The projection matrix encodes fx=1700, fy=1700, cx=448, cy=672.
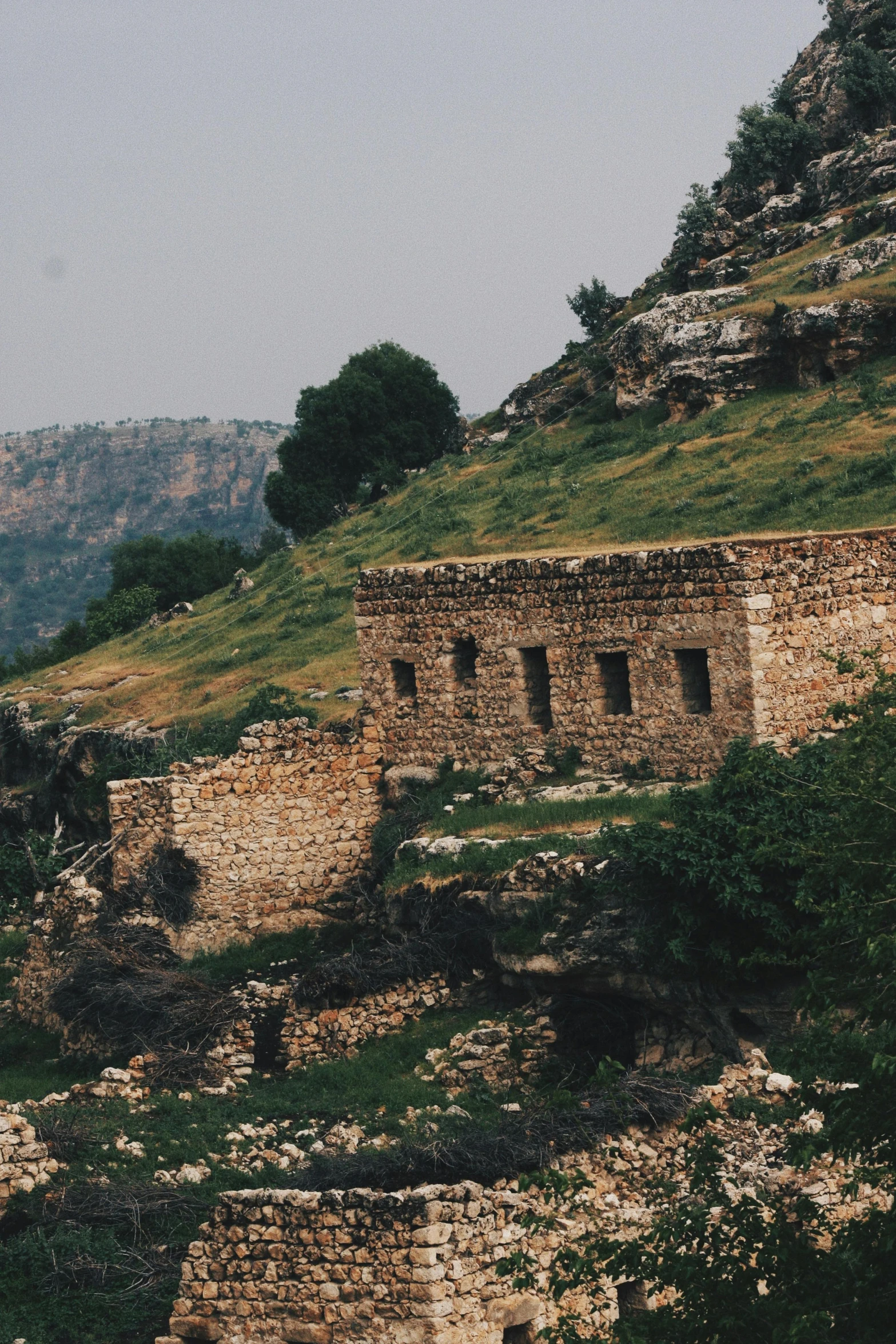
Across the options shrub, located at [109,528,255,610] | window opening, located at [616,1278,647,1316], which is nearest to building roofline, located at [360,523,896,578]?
window opening, located at [616,1278,647,1316]

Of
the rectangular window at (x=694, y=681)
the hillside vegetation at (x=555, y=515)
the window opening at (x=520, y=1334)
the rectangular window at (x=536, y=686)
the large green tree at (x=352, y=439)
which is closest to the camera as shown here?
the window opening at (x=520, y=1334)

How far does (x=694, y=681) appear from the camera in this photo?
63.9 feet

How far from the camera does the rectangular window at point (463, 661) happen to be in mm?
21562

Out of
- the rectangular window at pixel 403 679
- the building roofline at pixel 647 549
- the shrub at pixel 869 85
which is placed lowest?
the rectangular window at pixel 403 679

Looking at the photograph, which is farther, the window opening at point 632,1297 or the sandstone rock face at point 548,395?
the sandstone rock face at point 548,395

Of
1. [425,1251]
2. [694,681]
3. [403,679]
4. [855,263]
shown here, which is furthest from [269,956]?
[855,263]

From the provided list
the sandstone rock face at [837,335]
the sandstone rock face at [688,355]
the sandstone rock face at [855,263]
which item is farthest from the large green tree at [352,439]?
the sandstone rock face at [837,335]

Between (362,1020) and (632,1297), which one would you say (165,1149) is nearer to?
(362,1020)

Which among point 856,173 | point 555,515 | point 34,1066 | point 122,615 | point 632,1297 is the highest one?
point 856,173

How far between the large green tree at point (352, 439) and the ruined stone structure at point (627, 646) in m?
46.3

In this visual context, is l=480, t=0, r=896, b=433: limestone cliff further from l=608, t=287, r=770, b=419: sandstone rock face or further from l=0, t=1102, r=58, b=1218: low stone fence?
l=0, t=1102, r=58, b=1218: low stone fence

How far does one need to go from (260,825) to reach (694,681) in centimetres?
574

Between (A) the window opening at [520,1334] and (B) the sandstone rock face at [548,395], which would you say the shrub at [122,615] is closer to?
(B) the sandstone rock face at [548,395]

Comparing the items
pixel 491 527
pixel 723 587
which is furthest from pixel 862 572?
pixel 491 527
